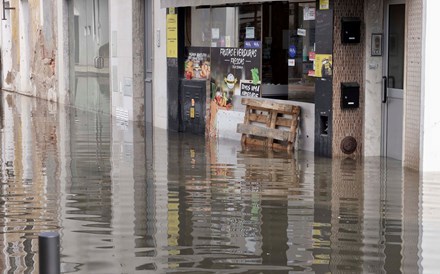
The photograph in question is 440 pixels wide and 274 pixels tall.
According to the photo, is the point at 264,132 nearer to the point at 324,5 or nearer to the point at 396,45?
the point at 324,5

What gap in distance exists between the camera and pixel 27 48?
98.1 feet

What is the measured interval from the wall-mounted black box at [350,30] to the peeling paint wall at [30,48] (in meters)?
14.1

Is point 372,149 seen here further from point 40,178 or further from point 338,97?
point 40,178

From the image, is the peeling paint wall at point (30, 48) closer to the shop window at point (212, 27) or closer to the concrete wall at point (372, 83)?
the shop window at point (212, 27)

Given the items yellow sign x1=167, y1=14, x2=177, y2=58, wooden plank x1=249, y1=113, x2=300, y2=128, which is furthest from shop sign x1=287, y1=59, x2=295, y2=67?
yellow sign x1=167, y1=14, x2=177, y2=58

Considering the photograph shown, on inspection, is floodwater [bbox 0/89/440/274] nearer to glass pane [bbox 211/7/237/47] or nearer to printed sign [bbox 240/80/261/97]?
printed sign [bbox 240/80/261/97]

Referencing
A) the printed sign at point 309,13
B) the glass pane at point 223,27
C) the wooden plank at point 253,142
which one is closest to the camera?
the printed sign at point 309,13

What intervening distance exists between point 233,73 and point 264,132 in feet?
6.07

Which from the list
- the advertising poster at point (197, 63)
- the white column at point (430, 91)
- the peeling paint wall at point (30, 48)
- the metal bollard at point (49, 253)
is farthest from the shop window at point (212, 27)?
the metal bollard at point (49, 253)

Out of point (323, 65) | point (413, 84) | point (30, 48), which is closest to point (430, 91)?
point (413, 84)

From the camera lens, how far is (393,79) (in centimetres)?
1446

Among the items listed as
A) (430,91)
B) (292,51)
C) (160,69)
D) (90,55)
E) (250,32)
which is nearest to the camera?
(430,91)

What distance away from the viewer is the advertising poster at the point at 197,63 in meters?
18.5

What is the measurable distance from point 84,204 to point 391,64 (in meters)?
5.72
